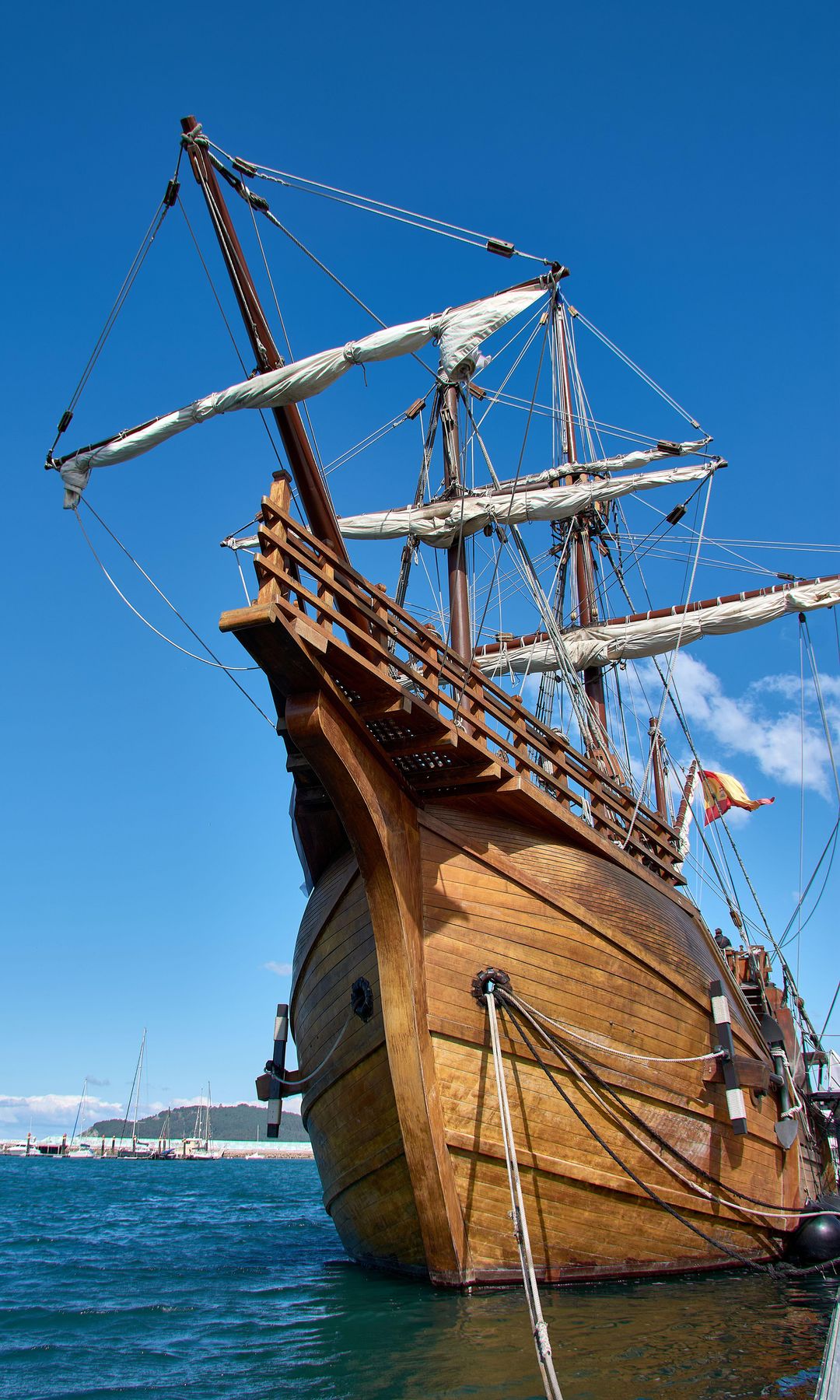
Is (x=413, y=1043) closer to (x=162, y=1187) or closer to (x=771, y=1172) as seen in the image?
(x=771, y=1172)

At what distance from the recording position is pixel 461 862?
339 inches

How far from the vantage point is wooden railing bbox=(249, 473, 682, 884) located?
7508 millimetres

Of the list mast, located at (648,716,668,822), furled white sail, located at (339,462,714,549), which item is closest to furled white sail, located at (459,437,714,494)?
furled white sail, located at (339,462,714,549)

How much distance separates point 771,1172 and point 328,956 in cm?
600

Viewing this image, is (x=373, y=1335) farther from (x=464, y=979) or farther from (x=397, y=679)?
(x=397, y=679)

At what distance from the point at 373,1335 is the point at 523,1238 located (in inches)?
65.5

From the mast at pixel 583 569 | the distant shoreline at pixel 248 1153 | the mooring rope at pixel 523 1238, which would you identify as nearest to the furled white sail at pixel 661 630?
the mast at pixel 583 569

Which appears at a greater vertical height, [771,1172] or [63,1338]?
[771,1172]

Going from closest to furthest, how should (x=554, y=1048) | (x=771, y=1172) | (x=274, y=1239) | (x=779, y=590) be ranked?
(x=554, y=1048) < (x=771, y=1172) < (x=274, y=1239) < (x=779, y=590)

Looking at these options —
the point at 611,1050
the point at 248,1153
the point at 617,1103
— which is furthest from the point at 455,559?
the point at 248,1153

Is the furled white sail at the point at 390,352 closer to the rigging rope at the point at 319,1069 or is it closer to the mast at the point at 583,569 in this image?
the rigging rope at the point at 319,1069

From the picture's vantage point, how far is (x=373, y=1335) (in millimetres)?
6996

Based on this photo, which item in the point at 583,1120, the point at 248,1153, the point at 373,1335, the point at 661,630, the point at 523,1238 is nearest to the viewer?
the point at 523,1238

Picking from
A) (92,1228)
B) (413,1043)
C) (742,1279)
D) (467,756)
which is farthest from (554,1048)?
(92,1228)
